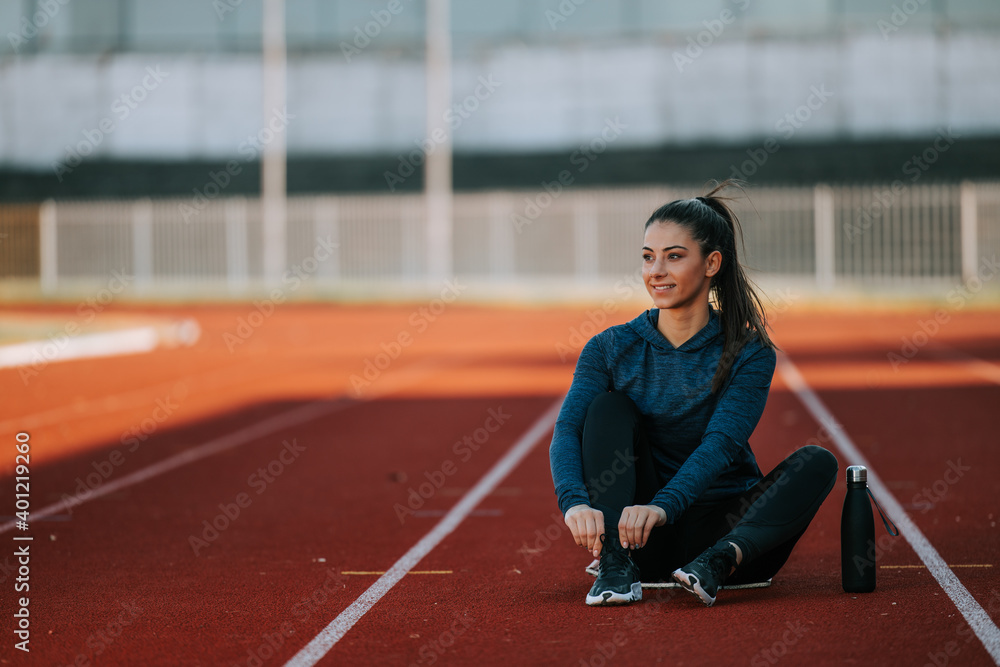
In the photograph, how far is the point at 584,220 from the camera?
3002 centimetres

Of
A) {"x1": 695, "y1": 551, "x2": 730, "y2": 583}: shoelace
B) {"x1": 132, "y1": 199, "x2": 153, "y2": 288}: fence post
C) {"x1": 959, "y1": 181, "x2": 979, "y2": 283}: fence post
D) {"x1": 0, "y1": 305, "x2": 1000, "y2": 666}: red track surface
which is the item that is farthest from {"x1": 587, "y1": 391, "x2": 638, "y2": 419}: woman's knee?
{"x1": 132, "y1": 199, "x2": 153, "y2": 288}: fence post

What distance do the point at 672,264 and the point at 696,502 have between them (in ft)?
3.00

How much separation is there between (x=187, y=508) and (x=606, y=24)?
27311 millimetres

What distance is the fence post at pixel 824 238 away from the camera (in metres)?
28.3

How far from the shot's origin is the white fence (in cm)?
2789

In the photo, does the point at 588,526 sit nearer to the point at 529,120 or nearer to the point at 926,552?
the point at 926,552

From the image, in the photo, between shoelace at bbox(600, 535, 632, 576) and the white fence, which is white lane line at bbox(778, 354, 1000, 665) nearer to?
shoelace at bbox(600, 535, 632, 576)

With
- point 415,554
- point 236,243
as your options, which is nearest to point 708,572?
point 415,554

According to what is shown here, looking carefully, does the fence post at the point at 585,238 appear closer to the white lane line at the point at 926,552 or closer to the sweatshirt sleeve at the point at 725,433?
the white lane line at the point at 926,552

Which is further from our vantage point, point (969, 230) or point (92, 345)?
point (969, 230)

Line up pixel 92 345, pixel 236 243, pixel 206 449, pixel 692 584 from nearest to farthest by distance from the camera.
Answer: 1. pixel 692 584
2. pixel 206 449
3. pixel 92 345
4. pixel 236 243

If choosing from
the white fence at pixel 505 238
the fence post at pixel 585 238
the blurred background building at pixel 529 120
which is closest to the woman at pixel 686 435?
the white fence at pixel 505 238

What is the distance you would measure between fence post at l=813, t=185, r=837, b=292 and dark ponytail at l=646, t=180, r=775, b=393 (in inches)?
974

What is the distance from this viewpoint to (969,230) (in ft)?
90.5
